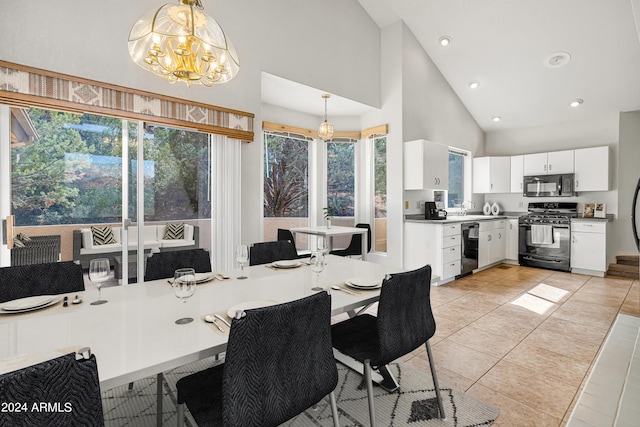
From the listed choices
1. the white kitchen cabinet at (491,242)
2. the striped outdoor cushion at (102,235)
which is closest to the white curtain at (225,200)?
the striped outdoor cushion at (102,235)

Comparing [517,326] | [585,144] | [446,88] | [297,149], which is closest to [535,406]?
[517,326]

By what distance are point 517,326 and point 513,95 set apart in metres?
4.14

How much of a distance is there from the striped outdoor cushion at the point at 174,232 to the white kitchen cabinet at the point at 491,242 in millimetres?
4433

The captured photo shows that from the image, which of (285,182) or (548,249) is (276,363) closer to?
(285,182)

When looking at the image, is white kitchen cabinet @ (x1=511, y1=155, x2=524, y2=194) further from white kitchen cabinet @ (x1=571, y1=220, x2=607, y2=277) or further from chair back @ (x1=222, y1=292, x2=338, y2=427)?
chair back @ (x1=222, y1=292, x2=338, y2=427)

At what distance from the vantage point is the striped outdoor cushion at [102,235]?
9.50ft

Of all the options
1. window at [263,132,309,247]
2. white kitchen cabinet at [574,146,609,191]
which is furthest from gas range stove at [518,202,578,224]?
window at [263,132,309,247]

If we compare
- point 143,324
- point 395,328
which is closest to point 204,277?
point 143,324

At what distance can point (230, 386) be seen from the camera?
1029 millimetres

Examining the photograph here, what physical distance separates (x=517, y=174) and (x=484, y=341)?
14.6ft

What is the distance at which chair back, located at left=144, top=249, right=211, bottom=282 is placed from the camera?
6.96ft

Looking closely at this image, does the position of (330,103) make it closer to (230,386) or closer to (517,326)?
(517,326)

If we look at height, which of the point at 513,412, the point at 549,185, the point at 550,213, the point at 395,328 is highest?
the point at 549,185

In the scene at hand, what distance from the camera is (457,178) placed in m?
6.43
